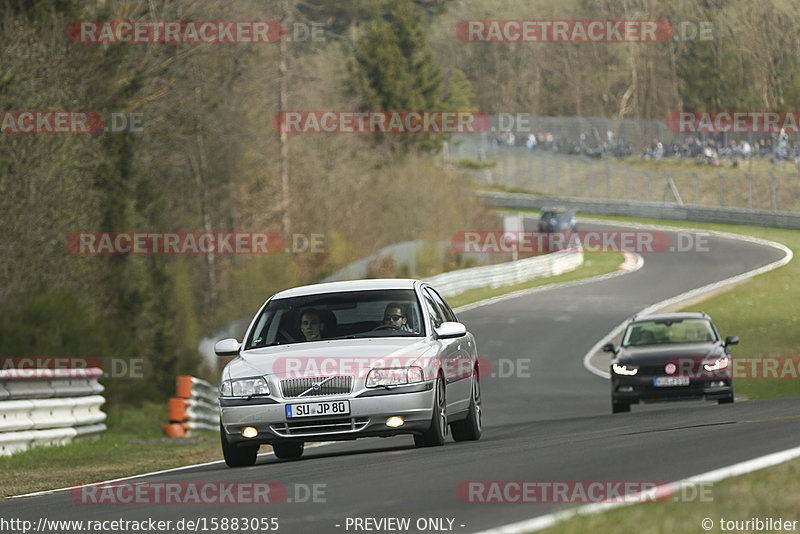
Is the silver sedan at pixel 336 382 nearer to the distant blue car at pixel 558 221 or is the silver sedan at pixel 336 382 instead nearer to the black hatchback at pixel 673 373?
the black hatchback at pixel 673 373

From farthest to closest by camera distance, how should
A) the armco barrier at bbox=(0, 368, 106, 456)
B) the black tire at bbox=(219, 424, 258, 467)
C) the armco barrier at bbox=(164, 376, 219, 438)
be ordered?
the armco barrier at bbox=(164, 376, 219, 438) < the armco barrier at bbox=(0, 368, 106, 456) < the black tire at bbox=(219, 424, 258, 467)

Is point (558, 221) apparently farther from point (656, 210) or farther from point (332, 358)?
point (332, 358)

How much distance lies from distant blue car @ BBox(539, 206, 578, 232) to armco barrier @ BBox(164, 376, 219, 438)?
165 ft

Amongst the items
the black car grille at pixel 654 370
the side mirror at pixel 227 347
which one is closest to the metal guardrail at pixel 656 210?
the black car grille at pixel 654 370

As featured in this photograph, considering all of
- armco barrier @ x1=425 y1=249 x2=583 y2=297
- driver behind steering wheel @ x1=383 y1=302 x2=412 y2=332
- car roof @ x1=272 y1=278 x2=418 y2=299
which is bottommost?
armco barrier @ x1=425 y1=249 x2=583 y2=297

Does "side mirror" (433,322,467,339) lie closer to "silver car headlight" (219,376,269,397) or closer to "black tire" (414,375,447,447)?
"black tire" (414,375,447,447)

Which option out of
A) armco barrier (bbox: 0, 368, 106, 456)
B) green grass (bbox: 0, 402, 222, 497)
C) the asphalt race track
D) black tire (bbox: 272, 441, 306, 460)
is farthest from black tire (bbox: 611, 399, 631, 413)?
black tire (bbox: 272, 441, 306, 460)

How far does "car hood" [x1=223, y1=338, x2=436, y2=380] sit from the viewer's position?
1191 cm

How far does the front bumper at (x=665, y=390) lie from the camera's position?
778 inches

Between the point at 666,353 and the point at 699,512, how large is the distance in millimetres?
13730

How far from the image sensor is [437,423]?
40.2ft

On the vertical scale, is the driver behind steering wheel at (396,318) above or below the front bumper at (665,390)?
above

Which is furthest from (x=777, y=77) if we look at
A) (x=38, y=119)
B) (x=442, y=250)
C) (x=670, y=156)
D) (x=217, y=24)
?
(x=38, y=119)

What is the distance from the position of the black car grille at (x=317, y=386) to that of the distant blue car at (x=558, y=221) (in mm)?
→ 61406
